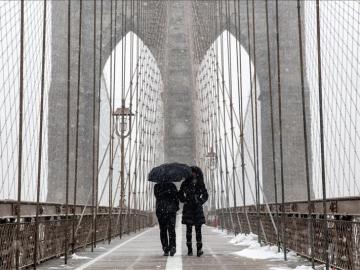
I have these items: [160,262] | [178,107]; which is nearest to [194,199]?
[160,262]

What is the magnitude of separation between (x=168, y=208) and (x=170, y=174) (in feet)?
1.27

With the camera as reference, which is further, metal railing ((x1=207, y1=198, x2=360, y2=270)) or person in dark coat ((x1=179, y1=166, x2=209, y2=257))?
person in dark coat ((x1=179, y1=166, x2=209, y2=257))

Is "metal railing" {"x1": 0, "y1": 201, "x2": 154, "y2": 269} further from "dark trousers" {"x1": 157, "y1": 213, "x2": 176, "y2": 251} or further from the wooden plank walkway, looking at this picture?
"dark trousers" {"x1": 157, "y1": 213, "x2": 176, "y2": 251}

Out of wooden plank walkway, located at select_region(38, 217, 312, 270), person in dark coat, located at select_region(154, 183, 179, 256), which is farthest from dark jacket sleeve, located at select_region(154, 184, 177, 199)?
wooden plank walkway, located at select_region(38, 217, 312, 270)

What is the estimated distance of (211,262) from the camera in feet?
19.5

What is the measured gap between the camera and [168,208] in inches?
263

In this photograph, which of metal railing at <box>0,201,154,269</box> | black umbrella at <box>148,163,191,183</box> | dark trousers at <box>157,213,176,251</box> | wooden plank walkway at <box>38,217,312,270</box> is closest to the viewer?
metal railing at <box>0,201,154,269</box>

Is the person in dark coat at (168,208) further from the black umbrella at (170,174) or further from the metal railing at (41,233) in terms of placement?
the metal railing at (41,233)

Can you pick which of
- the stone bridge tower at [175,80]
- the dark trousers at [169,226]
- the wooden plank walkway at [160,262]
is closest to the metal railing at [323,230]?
the wooden plank walkway at [160,262]

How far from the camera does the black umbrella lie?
21.4 ft

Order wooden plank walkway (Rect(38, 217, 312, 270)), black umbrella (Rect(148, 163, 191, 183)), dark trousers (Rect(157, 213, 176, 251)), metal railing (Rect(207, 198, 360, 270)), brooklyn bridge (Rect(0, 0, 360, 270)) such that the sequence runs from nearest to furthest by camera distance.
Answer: metal railing (Rect(207, 198, 360, 270))
wooden plank walkway (Rect(38, 217, 312, 270))
black umbrella (Rect(148, 163, 191, 183))
dark trousers (Rect(157, 213, 176, 251))
brooklyn bridge (Rect(0, 0, 360, 270))

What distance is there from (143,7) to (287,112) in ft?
25.2

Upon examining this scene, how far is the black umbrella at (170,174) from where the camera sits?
6.54m

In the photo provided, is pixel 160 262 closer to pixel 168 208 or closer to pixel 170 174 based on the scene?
pixel 168 208
